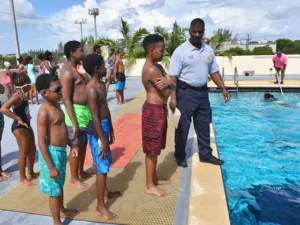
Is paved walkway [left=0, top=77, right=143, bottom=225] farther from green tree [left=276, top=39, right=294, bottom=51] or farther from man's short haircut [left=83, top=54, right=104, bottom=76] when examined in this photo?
green tree [left=276, top=39, right=294, bottom=51]

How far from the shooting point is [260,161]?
5141 millimetres

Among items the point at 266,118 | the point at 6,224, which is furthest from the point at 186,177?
the point at 266,118

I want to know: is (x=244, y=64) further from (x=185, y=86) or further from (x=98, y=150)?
(x=98, y=150)

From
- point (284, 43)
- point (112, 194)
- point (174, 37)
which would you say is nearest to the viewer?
point (112, 194)

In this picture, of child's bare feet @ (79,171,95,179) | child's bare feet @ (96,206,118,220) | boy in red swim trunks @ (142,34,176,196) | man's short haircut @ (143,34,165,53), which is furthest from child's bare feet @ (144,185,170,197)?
→ man's short haircut @ (143,34,165,53)

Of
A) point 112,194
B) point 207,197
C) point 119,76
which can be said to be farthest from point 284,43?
point 112,194

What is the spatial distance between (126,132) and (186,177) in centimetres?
233

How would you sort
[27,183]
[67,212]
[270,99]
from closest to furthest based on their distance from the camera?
[67,212] → [27,183] → [270,99]

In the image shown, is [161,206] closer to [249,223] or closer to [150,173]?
[150,173]

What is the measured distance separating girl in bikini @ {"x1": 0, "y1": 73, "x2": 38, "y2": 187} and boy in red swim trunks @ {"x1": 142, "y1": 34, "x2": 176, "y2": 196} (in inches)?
60.2

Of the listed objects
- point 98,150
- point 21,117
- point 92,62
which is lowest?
point 98,150

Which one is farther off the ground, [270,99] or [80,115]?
[80,115]

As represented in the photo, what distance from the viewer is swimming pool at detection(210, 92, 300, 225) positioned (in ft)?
11.5

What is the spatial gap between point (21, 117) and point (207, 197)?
247 cm
